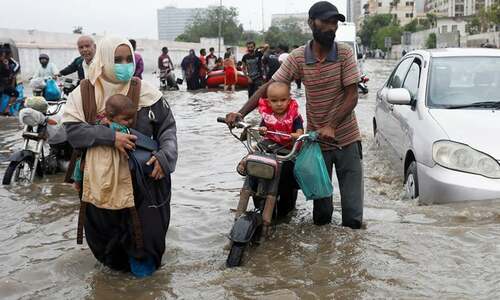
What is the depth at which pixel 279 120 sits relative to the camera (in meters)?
4.62

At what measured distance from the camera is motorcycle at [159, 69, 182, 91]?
944 inches

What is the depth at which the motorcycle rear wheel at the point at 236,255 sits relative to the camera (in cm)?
421

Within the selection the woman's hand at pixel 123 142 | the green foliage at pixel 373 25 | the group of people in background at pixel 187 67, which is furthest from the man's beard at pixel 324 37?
the green foliage at pixel 373 25

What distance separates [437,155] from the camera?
209 inches

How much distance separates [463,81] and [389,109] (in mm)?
1089

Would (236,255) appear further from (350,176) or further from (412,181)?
(412,181)

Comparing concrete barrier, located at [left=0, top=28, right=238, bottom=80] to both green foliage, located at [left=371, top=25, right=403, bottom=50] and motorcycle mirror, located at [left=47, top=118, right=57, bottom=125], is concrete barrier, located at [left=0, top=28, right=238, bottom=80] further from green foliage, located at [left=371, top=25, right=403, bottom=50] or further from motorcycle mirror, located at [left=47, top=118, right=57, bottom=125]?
green foliage, located at [left=371, top=25, right=403, bottom=50]

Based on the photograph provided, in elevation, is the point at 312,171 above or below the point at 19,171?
above

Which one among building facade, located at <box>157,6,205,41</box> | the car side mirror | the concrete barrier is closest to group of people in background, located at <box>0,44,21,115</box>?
the concrete barrier

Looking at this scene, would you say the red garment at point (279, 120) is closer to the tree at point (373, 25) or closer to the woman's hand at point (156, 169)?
the woman's hand at point (156, 169)

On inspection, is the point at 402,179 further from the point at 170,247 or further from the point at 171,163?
the point at 171,163

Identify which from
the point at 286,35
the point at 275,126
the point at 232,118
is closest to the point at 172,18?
the point at 286,35

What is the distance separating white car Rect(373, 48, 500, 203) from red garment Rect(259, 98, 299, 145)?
148cm

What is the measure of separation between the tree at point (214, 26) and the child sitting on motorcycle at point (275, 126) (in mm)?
99217
